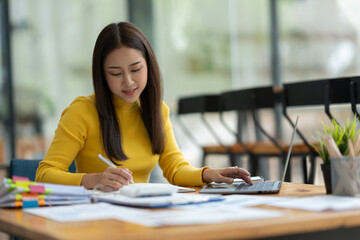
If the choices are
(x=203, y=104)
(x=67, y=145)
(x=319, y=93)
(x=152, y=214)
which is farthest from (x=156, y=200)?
(x=203, y=104)

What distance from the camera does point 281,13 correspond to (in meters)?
5.79

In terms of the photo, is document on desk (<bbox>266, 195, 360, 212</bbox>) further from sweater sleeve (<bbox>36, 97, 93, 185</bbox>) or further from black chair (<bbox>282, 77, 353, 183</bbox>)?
black chair (<bbox>282, 77, 353, 183</bbox>)

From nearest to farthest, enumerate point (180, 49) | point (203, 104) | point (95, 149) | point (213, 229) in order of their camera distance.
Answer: point (213, 229) → point (95, 149) → point (203, 104) → point (180, 49)

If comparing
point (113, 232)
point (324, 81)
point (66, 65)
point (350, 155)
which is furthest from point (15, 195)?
point (66, 65)

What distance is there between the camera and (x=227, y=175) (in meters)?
1.65

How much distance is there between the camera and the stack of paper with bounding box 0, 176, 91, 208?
4.21ft

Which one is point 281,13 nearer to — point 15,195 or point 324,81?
point 324,81

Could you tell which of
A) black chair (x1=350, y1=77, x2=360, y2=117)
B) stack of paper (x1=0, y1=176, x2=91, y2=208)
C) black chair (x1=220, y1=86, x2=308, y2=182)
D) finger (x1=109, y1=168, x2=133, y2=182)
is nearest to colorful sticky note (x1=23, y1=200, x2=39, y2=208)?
stack of paper (x1=0, y1=176, x2=91, y2=208)

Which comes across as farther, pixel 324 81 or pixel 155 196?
pixel 324 81

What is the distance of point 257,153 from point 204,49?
242 centimetres

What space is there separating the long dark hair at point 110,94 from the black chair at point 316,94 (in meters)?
0.88

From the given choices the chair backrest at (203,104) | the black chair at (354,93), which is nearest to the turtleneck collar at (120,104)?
the black chair at (354,93)

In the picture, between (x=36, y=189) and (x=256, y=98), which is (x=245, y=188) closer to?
(x=36, y=189)

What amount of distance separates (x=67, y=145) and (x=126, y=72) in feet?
0.99
